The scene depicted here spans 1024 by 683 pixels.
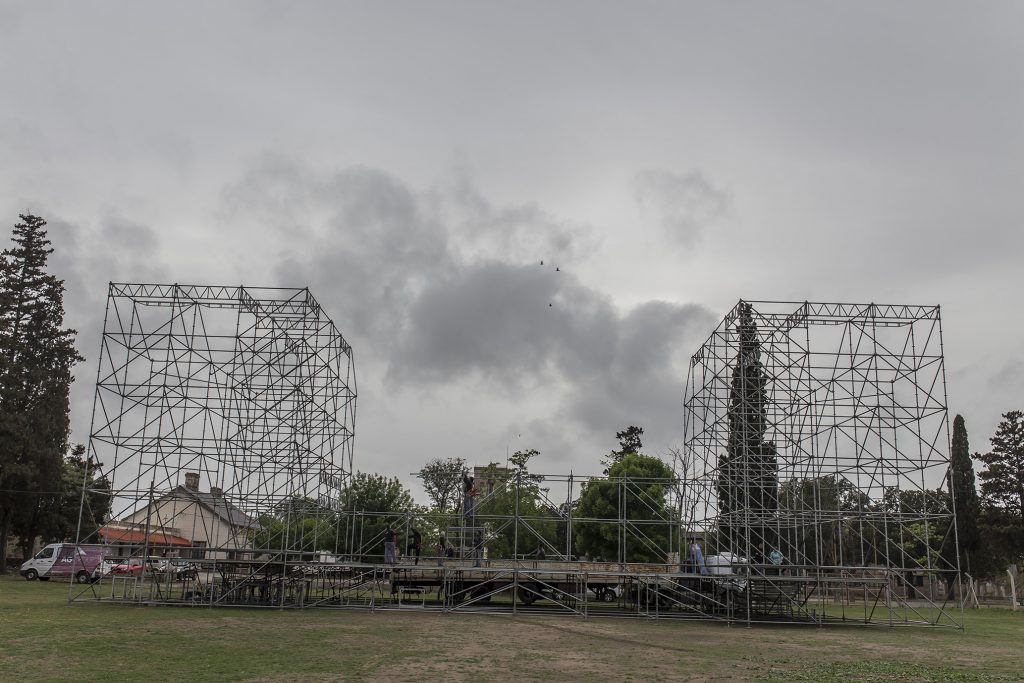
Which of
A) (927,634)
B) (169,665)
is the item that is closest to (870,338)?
(927,634)

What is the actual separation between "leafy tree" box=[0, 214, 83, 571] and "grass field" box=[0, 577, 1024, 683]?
18.7 m

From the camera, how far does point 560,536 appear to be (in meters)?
54.2

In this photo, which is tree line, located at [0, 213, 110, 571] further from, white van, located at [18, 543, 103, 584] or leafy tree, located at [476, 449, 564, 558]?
leafy tree, located at [476, 449, 564, 558]

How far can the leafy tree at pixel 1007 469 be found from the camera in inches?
1752

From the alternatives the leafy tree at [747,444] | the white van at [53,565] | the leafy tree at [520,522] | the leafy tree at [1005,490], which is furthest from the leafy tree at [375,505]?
the leafy tree at [1005,490]

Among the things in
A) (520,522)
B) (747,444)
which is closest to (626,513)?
(520,522)

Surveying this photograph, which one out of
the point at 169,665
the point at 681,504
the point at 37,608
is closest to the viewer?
the point at 169,665

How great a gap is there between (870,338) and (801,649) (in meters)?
11.8

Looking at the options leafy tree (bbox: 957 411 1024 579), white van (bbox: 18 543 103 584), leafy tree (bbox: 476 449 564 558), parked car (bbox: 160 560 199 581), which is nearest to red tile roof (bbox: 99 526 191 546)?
parked car (bbox: 160 560 199 581)

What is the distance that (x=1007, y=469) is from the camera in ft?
147

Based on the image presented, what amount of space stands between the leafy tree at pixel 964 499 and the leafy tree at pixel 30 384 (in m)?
44.5

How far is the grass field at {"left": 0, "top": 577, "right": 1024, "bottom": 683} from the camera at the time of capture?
46.7ft

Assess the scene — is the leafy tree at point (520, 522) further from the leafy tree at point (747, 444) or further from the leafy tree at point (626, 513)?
the leafy tree at point (747, 444)

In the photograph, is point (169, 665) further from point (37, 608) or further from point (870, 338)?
point (870, 338)
